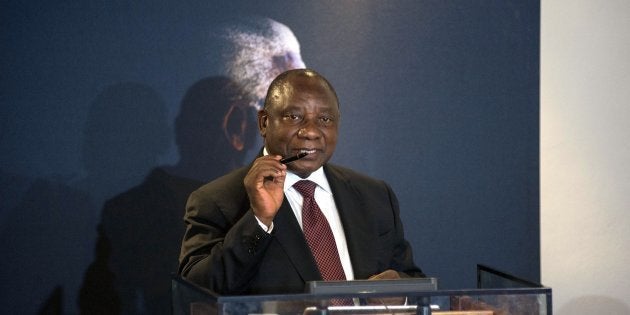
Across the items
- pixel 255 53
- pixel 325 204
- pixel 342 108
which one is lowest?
pixel 325 204

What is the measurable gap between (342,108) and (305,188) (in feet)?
3.33

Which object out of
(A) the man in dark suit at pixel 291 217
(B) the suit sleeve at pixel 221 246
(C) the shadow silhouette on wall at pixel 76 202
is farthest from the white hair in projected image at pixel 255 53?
(B) the suit sleeve at pixel 221 246

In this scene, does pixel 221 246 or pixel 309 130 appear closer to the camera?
pixel 221 246

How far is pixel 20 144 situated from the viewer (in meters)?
3.41

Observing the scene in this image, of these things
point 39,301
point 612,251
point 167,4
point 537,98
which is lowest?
point 39,301

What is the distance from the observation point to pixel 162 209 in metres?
3.56

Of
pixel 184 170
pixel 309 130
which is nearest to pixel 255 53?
pixel 184 170

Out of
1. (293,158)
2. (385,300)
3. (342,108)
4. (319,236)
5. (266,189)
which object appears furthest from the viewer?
(342,108)

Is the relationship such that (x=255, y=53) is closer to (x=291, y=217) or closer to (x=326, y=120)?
(x=326, y=120)

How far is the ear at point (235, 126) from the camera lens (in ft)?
11.8

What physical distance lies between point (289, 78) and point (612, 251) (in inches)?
78.2

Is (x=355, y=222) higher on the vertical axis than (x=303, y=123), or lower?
lower

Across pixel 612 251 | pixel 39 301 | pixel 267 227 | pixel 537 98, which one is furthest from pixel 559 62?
pixel 39 301

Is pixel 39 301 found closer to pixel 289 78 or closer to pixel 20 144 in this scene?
pixel 20 144
